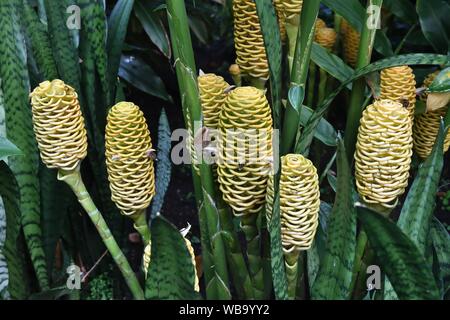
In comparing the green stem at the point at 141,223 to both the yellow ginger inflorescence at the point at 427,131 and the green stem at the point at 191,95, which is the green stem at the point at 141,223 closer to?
the green stem at the point at 191,95

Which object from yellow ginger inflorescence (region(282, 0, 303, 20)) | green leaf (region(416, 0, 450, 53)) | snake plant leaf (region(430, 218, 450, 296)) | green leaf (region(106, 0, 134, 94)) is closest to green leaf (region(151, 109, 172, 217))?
green leaf (region(106, 0, 134, 94))

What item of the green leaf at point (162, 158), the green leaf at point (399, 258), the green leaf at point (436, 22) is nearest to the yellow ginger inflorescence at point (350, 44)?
the green leaf at point (436, 22)

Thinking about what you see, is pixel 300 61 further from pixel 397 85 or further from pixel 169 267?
pixel 169 267

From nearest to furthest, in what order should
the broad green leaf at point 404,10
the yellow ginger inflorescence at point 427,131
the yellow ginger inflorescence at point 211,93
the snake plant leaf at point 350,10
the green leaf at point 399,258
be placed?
the green leaf at point 399,258 → the yellow ginger inflorescence at point 211,93 → the yellow ginger inflorescence at point 427,131 → the snake plant leaf at point 350,10 → the broad green leaf at point 404,10

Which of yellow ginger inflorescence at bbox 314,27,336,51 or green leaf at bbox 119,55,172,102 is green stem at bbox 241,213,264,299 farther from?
green leaf at bbox 119,55,172,102

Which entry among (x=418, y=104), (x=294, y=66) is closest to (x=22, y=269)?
(x=294, y=66)
